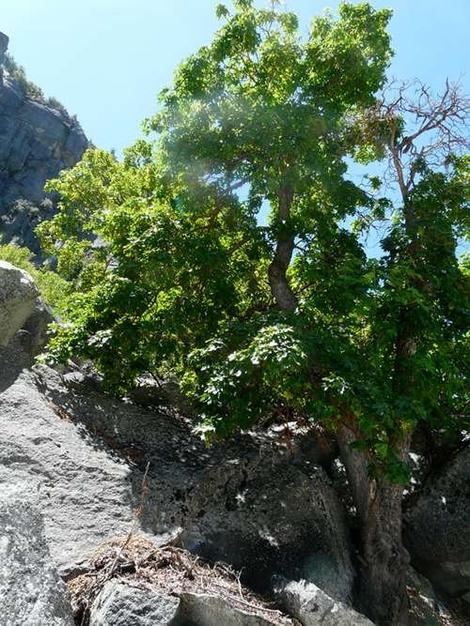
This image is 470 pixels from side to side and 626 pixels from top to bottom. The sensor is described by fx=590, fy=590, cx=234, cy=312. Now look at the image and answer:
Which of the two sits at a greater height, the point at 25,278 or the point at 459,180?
the point at 459,180

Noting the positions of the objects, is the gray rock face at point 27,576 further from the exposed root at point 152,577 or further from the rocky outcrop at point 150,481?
the rocky outcrop at point 150,481

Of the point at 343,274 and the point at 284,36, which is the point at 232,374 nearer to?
the point at 343,274

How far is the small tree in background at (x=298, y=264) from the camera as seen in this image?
343 inches

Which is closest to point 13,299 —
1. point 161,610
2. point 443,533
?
point 161,610

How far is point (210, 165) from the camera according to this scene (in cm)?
1121

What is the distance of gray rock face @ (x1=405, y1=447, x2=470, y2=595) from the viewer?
10.6m

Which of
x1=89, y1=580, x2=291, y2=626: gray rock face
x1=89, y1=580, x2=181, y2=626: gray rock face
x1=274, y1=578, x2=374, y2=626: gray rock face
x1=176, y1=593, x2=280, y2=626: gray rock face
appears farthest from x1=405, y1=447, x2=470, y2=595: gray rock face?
x1=89, y1=580, x2=181, y2=626: gray rock face

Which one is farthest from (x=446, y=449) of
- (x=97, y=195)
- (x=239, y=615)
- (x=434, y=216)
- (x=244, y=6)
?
(x=97, y=195)

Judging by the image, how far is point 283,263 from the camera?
460 inches

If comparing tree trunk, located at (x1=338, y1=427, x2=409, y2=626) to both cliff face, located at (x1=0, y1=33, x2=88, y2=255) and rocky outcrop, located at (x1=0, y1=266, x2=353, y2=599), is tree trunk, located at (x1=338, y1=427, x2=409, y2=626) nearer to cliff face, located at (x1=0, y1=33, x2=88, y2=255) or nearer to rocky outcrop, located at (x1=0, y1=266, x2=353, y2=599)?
rocky outcrop, located at (x1=0, y1=266, x2=353, y2=599)

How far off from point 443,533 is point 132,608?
733 cm

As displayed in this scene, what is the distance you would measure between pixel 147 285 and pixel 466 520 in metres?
7.25

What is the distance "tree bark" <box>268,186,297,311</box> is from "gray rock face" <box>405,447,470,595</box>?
4473 mm

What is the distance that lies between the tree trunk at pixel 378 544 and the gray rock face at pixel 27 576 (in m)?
5.20
